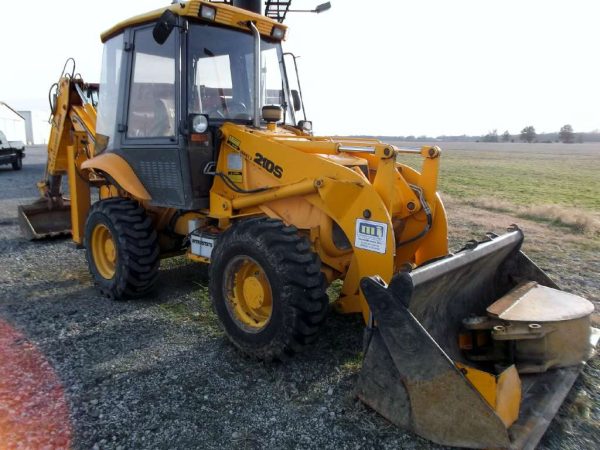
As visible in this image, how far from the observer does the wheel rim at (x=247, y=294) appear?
3.82 meters

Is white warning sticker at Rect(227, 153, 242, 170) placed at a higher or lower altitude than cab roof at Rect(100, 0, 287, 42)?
lower

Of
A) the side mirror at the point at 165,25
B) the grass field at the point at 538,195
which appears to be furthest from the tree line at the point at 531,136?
the side mirror at the point at 165,25

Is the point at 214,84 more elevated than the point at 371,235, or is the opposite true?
the point at 214,84

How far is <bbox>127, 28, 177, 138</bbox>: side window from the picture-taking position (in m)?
4.50

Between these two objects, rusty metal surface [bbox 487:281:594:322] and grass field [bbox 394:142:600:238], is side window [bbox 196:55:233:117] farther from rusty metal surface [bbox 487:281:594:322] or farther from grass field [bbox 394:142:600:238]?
grass field [bbox 394:142:600:238]

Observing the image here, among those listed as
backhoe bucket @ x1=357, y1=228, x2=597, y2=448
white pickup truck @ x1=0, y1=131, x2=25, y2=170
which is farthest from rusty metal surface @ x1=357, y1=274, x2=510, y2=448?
white pickup truck @ x1=0, y1=131, x2=25, y2=170

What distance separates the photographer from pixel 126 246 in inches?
191

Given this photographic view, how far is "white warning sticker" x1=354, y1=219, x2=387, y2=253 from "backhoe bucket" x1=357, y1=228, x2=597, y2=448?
17.0 inches

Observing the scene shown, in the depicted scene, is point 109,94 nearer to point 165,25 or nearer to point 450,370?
point 165,25

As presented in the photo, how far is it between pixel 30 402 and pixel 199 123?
8.14 ft

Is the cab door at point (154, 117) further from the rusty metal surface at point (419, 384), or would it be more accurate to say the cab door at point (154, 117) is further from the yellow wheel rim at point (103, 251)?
the rusty metal surface at point (419, 384)

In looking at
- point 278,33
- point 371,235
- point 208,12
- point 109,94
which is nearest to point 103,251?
point 109,94

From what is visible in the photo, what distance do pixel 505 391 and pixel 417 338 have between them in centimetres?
55

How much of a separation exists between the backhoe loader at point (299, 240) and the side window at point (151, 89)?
0.02m
